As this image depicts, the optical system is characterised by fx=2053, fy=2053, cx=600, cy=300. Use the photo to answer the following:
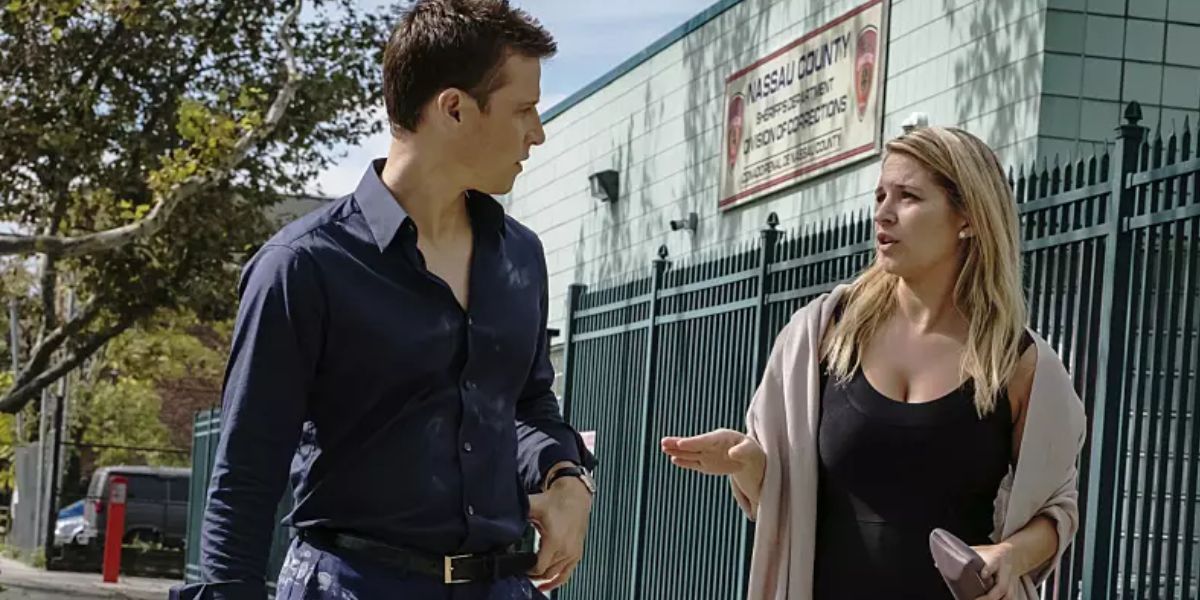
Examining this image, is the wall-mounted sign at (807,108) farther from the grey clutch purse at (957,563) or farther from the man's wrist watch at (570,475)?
the man's wrist watch at (570,475)

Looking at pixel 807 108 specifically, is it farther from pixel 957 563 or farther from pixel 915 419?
pixel 957 563

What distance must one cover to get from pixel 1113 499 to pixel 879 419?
2.76 meters

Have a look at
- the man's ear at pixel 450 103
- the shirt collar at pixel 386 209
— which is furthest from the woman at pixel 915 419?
the man's ear at pixel 450 103

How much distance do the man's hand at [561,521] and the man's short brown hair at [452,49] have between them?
66 centimetres

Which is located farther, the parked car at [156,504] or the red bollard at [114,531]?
the parked car at [156,504]

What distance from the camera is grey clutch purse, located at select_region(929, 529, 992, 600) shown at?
11.6ft

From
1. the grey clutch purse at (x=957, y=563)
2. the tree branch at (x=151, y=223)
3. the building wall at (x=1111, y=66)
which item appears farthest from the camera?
the tree branch at (x=151, y=223)

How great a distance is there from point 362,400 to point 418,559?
0.26 metres

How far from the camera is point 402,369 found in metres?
3.19

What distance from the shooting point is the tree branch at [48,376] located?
61.9 ft

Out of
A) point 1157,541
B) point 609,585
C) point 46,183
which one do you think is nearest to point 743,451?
point 1157,541

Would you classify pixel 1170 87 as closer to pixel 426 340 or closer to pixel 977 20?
pixel 977 20

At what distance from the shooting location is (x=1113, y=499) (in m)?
6.43

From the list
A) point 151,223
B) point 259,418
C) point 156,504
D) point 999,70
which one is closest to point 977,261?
point 259,418
